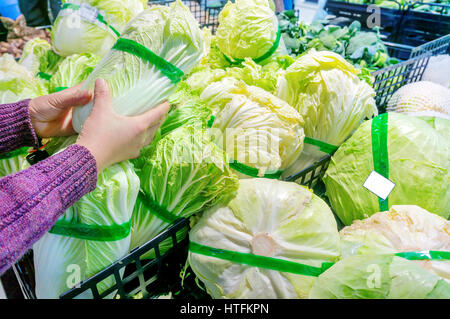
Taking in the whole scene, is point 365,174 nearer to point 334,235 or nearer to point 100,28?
point 334,235

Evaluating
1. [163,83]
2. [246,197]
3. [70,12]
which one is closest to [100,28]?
[70,12]

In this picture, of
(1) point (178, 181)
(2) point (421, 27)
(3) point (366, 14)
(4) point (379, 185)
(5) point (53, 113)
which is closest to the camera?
(1) point (178, 181)

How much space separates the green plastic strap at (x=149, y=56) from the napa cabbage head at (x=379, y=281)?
104cm

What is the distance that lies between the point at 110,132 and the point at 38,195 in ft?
1.06

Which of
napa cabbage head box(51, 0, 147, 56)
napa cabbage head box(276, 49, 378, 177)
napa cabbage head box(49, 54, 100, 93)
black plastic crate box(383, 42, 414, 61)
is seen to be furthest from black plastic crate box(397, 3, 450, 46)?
napa cabbage head box(49, 54, 100, 93)

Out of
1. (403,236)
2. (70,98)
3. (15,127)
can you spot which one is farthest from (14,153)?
(403,236)

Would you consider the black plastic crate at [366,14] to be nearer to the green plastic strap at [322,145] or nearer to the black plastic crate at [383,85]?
the black plastic crate at [383,85]

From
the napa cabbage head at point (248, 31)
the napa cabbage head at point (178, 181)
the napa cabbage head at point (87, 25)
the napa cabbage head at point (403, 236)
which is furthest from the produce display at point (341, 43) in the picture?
the napa cabbage head at point (178, 181)

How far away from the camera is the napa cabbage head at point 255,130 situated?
4.51ft

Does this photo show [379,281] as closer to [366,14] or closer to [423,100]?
[423,100]

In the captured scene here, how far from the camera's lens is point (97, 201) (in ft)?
3.36

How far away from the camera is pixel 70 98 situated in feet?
4.14

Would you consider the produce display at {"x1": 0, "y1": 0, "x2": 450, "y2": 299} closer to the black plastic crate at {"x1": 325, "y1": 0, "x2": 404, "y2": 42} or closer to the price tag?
the price tag

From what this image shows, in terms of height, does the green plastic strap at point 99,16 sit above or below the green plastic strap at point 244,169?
above
